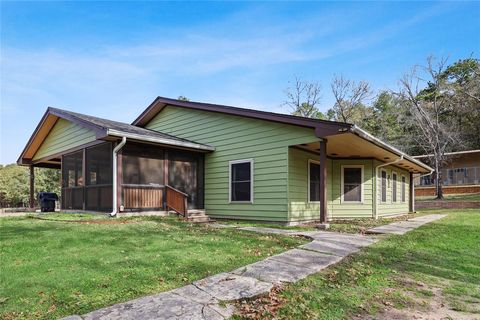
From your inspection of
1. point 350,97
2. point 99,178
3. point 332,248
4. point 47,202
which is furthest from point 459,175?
point 47,202

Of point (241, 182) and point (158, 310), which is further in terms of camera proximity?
point (241, 182)

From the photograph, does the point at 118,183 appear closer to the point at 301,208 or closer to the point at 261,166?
the point at 261,166

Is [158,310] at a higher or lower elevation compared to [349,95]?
lower

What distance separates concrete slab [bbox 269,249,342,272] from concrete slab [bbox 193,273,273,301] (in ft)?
3.53

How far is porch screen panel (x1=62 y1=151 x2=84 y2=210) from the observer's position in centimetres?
1247

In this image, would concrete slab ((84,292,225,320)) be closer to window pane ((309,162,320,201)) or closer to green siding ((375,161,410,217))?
window pane ((309,162,320,201))

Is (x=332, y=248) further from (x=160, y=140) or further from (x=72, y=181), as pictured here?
(x=72, y=181)

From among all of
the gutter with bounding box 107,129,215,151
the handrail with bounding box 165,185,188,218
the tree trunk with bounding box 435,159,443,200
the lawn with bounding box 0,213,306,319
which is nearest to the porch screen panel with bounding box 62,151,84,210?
the handrail with bounding box 165,185,188,218

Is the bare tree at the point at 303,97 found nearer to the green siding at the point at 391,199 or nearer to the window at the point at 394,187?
the green siding at the point at 391,199

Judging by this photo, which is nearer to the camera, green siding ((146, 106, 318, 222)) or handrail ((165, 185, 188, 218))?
green siding ((146, 106, 318, 222))

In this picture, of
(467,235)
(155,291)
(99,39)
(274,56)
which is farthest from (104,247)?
(274,56)

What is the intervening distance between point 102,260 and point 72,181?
9793mm

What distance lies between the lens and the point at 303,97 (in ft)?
112

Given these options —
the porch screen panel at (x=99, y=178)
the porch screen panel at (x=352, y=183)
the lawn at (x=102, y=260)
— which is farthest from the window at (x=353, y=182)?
the porch screen panel at (x=99, y=178)
